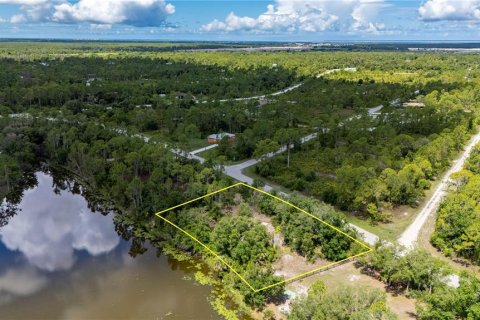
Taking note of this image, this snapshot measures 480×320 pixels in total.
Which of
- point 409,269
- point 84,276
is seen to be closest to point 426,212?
point 409,269

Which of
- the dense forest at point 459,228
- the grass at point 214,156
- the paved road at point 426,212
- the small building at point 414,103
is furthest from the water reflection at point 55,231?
the small building at point 414,103

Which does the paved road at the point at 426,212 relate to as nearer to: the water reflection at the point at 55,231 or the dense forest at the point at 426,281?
the dense forest at the point at 426,281

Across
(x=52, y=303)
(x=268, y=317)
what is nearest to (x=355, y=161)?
(x=268, y=317)

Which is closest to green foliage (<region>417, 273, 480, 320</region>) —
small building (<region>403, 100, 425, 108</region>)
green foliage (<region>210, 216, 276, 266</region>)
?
green foliage (<region>210, 216, 276, 266</region>)

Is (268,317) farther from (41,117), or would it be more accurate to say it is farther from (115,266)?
(41,117)

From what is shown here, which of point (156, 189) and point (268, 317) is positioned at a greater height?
point (156, 189)

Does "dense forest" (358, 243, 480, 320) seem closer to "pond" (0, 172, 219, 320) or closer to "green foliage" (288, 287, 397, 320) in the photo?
"green foliage" (288, 287, 397, 320)
